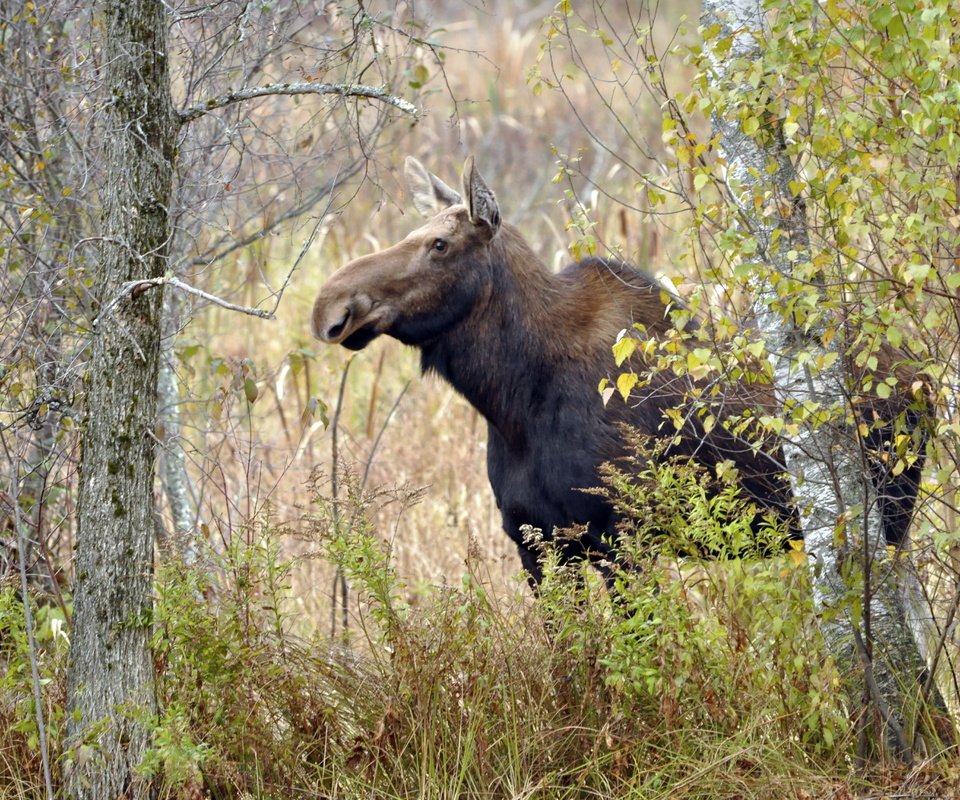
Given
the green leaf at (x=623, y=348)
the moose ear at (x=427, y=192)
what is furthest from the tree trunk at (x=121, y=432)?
the moose ear at (x=427, y=192)

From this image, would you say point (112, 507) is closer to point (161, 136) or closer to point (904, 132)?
point (161, 136)

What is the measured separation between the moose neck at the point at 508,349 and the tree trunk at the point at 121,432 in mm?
1754

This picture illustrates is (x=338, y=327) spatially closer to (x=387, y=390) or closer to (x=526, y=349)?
(x=526, y=349)

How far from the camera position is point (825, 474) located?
4.30m

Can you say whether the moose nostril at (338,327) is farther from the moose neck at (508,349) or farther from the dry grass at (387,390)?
the moose neck at (508,349)

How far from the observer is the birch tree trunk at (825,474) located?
4055 millimetres

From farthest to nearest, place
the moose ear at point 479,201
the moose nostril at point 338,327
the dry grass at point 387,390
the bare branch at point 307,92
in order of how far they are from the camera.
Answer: the dry grass at point 387,390 → the moose ear at point 479,201 → the moose nostril at point 338,327 → the bare branch at point 307,92

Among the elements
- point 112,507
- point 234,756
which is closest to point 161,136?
point 112,507

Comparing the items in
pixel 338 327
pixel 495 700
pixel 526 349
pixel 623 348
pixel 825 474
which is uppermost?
pixel 338 327

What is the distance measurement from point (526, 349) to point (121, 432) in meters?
2.01

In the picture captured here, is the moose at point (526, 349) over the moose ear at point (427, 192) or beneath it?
beneath

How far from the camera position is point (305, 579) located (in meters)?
6.96

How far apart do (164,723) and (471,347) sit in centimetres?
227

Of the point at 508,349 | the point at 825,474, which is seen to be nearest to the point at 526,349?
the point at 508,349
